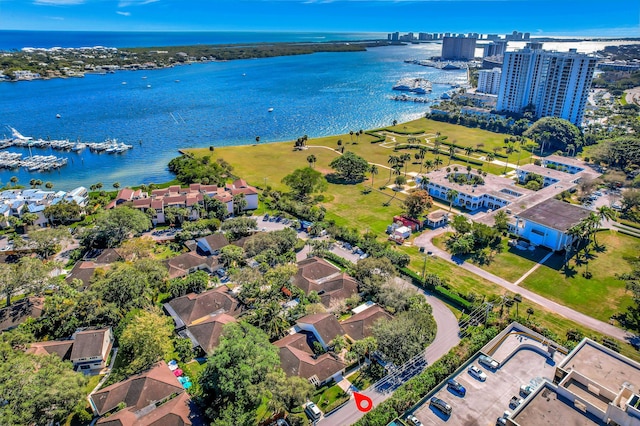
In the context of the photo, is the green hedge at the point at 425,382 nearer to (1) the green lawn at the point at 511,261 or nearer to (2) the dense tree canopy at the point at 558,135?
(1) the green lawn at the point at 511,261

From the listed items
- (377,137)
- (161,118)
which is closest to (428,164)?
(377,137)

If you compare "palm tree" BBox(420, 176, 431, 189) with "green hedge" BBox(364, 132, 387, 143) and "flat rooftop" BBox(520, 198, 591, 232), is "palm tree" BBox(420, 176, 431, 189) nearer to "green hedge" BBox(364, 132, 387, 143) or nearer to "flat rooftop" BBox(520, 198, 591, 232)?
"flat rooftop" BBox(520, 198, 591, 232)

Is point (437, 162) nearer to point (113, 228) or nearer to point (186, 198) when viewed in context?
point (186, 198)

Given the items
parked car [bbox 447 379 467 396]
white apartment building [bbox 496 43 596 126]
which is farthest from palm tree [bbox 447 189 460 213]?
white apartment building [bbox 496 43 596 126]

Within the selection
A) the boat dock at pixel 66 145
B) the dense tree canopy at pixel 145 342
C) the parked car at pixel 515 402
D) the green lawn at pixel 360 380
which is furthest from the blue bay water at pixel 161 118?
the parked car at pixel 515 402

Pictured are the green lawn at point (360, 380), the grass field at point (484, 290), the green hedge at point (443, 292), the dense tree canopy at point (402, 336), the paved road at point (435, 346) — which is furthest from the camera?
the green hedge at point (443, 292)

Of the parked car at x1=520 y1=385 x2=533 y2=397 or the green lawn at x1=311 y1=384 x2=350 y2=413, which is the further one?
the green lawn at x1=311 y1=384 x2=350 y2=413
